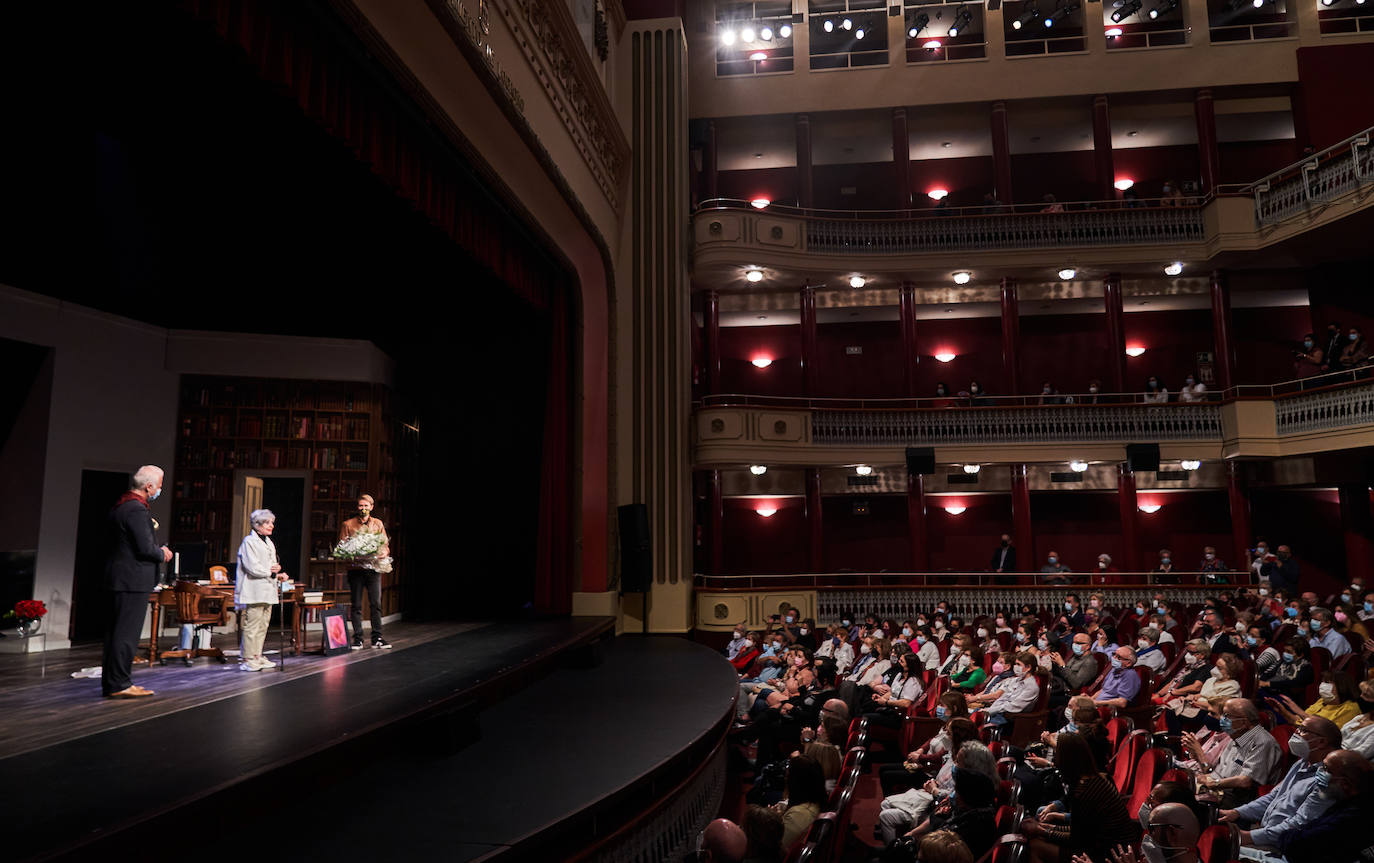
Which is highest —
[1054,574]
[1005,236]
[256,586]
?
[1005,236]

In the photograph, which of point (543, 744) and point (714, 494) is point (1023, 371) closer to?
point (714, 494)

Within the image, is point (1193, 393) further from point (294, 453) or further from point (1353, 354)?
point (294, 453)

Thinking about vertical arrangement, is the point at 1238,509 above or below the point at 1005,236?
below

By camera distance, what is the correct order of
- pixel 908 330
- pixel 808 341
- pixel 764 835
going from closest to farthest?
pixel 764 835 → pixel 808 341 → pixel 908 330

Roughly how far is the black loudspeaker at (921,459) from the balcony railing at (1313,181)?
20.1ft

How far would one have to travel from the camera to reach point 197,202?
20.9ft

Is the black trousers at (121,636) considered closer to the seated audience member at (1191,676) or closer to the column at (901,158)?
the seated audience member at (1191,676)

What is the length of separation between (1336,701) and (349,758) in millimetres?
5320

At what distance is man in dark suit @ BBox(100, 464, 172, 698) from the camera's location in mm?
4609

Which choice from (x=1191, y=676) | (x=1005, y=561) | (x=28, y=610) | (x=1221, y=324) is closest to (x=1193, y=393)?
(x=1221, y=324)

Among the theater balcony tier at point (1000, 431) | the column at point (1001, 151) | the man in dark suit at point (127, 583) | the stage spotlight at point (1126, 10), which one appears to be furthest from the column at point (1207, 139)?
the man in dark suit at point (127, 583)

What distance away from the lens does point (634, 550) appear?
10.7 m

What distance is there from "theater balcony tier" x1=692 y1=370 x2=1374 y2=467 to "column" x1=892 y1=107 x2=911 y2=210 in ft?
12.2

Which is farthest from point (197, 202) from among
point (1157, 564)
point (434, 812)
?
point (1157, 564)
